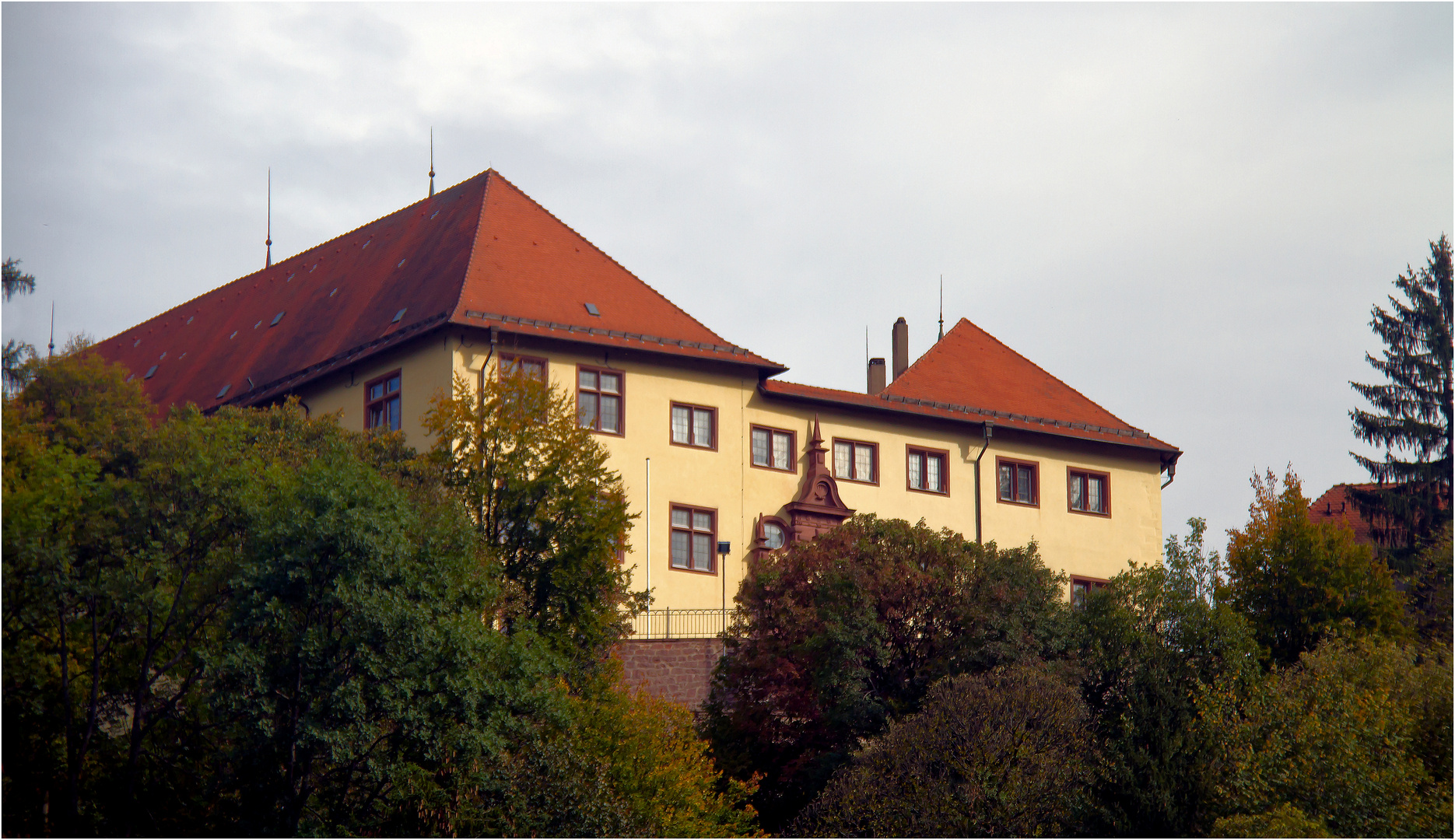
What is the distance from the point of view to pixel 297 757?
27812 mm

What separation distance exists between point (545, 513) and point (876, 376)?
2060cm

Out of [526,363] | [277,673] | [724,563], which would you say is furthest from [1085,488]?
[277,673]

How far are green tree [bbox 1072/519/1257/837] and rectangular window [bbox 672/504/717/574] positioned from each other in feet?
32.2

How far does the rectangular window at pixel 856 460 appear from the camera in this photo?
1789 inches

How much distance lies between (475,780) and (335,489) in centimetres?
481

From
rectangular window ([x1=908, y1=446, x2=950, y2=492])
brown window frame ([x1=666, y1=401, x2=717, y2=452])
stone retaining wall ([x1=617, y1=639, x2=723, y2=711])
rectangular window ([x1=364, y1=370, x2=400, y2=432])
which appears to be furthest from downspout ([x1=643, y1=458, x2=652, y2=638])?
rectangular window ([x1=908, y1=446, x2=950, y2=492])

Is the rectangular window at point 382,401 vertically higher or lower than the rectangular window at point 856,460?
higher

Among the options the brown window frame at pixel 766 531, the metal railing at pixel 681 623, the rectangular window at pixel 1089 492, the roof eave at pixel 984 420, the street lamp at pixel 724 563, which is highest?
the roof eave at pixel 984 420

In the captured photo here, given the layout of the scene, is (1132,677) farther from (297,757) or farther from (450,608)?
(297,757)

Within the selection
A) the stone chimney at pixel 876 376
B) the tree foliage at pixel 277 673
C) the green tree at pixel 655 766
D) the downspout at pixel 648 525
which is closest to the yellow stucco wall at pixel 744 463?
the downspout at pixel 648 525

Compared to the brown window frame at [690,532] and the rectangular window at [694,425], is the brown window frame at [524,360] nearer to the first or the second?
the rectangular window at [694,425]

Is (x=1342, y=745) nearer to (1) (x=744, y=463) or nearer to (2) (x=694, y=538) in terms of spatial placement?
(2) (x=694, y=538)

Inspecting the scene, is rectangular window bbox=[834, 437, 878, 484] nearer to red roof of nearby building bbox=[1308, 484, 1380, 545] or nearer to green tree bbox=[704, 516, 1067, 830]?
green tree bbox=[704, 516, 1067, 830]

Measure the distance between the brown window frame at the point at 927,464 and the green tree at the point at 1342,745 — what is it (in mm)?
14258
